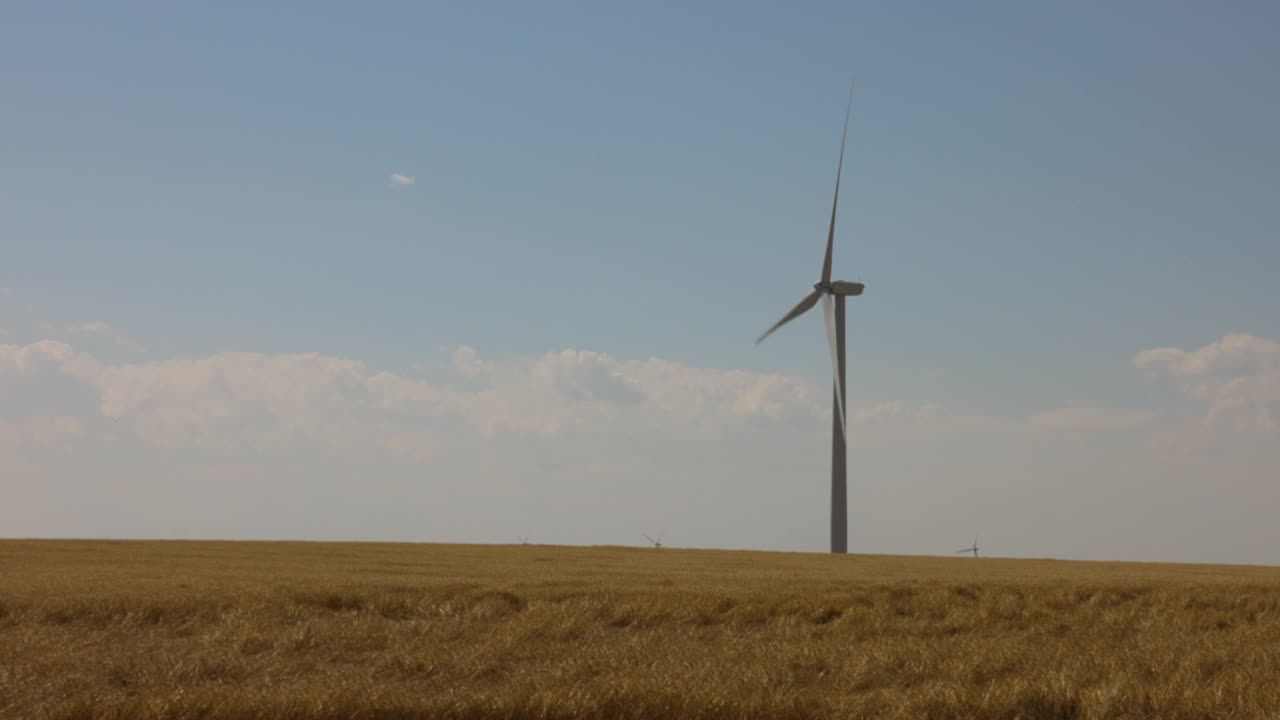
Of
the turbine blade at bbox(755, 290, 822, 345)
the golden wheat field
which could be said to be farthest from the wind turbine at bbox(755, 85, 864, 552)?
the golden wheat field

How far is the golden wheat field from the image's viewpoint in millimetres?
12891

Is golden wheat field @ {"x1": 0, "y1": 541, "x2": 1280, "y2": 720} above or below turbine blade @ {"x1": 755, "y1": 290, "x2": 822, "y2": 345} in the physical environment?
below

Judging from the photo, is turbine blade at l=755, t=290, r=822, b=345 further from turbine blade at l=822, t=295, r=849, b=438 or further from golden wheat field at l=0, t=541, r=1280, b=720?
golden wheat field at l=0, t=541, r=1280, b=720

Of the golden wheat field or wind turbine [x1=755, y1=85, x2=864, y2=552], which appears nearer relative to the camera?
the golden wheat field

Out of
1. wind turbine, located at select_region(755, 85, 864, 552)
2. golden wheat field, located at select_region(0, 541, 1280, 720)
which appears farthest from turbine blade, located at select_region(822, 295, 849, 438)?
golden wheat field, located at select_region(0, 541, 1280, 720)

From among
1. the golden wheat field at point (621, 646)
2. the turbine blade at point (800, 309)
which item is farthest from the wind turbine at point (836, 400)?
the golden wheat field at point (621, 646)

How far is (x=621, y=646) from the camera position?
17266mm

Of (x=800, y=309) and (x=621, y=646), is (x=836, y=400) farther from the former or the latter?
(x=621, y=646)

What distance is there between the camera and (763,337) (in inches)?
2884

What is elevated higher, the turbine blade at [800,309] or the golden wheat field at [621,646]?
the turbine blade at [800,309]

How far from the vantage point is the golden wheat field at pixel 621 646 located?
1289 centimetres

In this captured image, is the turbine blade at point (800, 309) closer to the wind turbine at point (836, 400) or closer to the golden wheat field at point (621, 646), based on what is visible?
the wind turbine at point (836, 400)

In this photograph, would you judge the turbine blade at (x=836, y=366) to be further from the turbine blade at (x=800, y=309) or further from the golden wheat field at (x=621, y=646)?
the golden wheat field at (x=621, y=646)

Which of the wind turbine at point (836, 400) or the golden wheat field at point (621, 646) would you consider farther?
the wind turbine at point (836, 400)
